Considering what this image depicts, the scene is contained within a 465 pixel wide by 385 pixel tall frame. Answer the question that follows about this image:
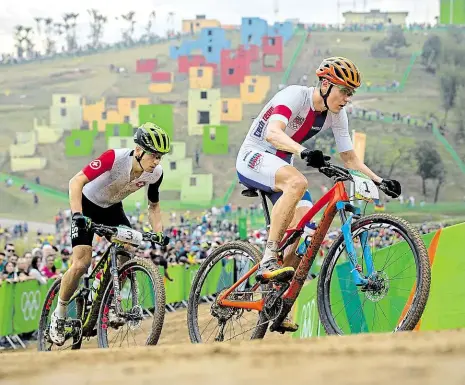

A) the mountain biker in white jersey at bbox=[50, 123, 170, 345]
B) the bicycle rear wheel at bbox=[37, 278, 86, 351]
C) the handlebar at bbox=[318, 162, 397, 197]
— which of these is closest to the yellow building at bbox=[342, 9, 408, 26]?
the bicycle rear wheel at bbox=[37, 278, 86, 351]

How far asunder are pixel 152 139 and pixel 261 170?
42.2 inches

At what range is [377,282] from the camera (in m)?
6.00

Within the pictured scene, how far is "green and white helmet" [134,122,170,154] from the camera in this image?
7.52m

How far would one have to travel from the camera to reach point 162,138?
7.55 meters

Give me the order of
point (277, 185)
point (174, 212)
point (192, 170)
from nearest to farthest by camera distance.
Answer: point (277, 185) → point (174, 212) → point (192, 170)

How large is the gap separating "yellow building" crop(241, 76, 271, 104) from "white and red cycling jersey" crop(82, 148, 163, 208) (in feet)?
349

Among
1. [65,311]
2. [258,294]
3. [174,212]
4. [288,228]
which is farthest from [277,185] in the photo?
[174,212]

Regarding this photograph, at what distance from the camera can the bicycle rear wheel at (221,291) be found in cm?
720

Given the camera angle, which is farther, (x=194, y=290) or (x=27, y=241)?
(x=27, y=241)

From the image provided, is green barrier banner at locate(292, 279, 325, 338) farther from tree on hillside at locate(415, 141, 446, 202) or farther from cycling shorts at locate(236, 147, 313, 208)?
tree on hillside at locate(415, 141, 446, 202)

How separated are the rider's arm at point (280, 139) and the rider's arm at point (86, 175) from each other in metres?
1.58

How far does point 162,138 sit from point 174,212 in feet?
271

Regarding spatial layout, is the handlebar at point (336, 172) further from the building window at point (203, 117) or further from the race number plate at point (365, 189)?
the building window at point (203, 117)

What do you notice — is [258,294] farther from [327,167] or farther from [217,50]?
[217,50]
